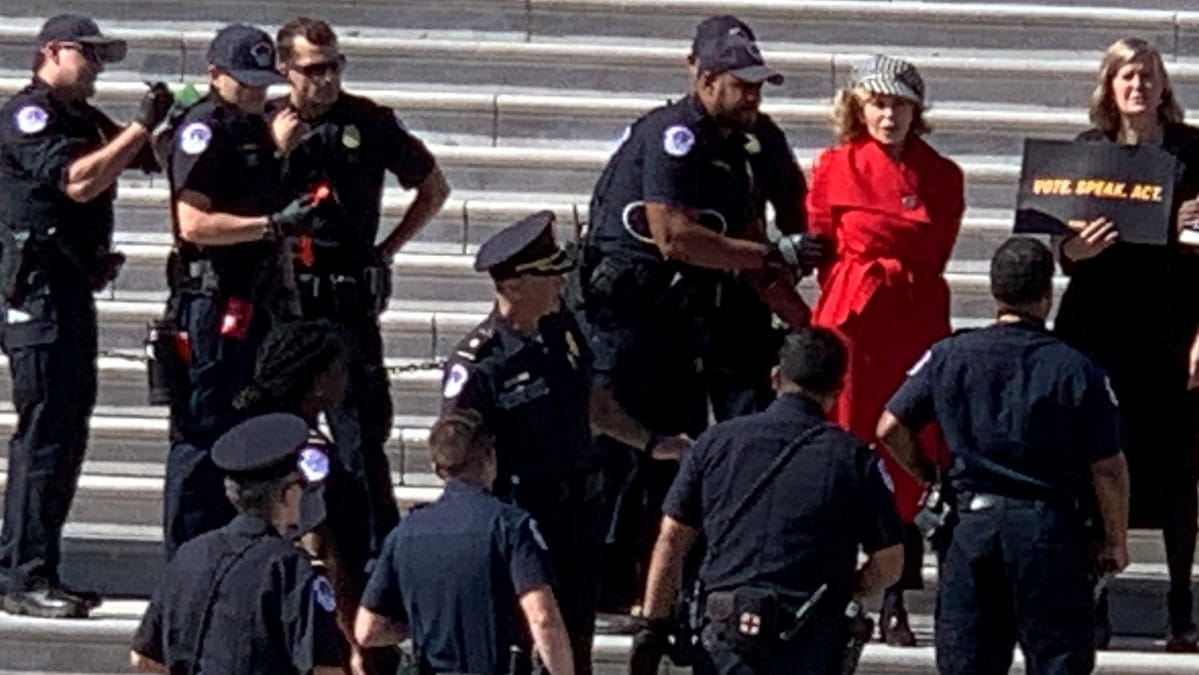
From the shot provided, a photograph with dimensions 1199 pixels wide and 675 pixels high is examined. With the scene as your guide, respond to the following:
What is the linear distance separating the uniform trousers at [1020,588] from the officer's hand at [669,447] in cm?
92

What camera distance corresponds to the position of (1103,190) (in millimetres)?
9359

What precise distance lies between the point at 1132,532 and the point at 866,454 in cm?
266

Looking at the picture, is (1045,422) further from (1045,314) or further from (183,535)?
(183,535)

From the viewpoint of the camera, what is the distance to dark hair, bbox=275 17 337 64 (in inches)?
378

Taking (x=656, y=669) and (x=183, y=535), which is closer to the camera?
(x=656, y=669)

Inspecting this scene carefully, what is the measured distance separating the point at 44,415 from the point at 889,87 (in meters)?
2.58

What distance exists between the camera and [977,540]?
8.38 metres

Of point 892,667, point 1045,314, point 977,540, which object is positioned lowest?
point 892,667

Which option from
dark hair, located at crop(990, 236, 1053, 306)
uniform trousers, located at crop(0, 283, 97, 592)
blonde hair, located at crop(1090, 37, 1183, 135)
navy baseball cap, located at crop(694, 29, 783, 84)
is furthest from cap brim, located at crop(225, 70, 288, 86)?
blonde hair, located at crop(1090, 37, 1183, 135)

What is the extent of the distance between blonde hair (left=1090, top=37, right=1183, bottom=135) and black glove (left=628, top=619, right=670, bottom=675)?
2.44 m

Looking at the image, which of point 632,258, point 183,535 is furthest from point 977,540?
point 183,535

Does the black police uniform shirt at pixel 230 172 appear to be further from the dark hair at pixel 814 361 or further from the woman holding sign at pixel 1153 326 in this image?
the woman holding sign at pixel 1153 326

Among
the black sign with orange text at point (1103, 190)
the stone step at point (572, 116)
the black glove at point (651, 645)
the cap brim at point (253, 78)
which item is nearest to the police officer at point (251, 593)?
the black glove at point (651, 645)

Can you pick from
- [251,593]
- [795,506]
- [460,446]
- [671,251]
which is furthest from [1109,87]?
[251,593]
